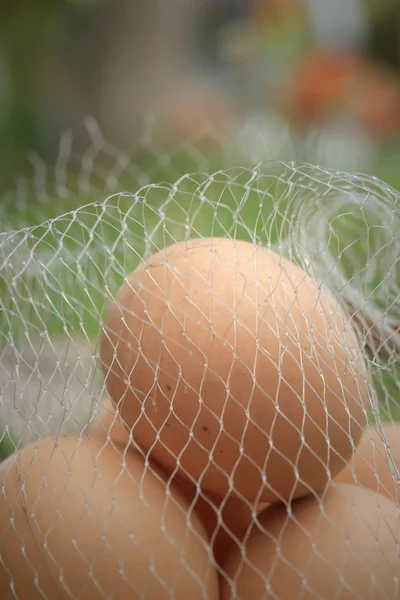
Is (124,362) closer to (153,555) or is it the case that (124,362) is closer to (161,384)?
(161,384)

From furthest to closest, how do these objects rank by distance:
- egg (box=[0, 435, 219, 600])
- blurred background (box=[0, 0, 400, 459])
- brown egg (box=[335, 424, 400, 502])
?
blurred background (box=[0, 0, 400, 459]) < brown egg (box=[335, 424, 400, 502]) < egg (box=[0, 435, 219, 600])

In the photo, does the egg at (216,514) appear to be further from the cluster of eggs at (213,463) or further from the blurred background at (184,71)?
the blurred background at (184,71)

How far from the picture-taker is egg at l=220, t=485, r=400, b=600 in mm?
481

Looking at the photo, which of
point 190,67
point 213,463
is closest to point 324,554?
point 213,463

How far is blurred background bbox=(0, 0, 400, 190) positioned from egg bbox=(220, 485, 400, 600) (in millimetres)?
1520

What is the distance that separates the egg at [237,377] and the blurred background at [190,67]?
1.43 m

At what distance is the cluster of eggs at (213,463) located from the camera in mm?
484

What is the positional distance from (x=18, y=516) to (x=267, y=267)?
0.91ft

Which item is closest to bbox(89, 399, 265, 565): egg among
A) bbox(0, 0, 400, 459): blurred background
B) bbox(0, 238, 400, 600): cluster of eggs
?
bbox(0, 238, 400, 600): cluster of eggs

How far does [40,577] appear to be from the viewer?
18.8 inches

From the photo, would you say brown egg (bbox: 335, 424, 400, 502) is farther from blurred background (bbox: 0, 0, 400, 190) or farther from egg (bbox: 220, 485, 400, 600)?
blurred background (bbox: 0, 0, 400, 190)

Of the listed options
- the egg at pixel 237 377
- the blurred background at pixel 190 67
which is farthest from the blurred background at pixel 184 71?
the egg at pixel 237 377

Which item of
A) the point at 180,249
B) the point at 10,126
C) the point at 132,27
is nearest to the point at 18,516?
the point at 180,249

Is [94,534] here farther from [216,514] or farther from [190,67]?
[190,67]
